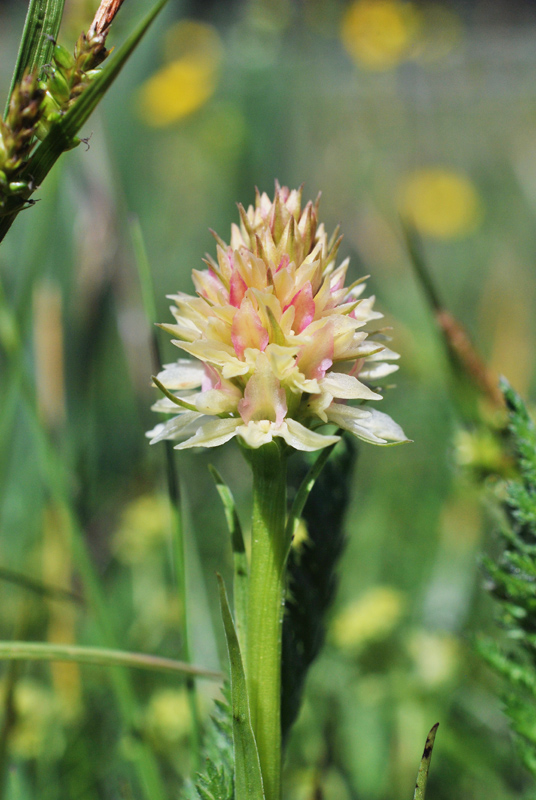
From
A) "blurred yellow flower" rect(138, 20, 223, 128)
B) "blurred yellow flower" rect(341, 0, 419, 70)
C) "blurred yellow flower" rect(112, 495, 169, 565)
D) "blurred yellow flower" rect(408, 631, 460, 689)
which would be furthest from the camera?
"blurred yellow flower" rect(341, 0, 419, 70)

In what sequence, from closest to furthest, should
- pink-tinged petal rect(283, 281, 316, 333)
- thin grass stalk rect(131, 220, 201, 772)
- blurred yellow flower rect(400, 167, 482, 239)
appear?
pink-tinged petal rect(283, 281, 316, 333) < thin grass stalk rect(131, 220, 201, 772) < blurred yellow flower rect(400, 167, 482, 239)

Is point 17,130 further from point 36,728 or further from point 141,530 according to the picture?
point 141,530

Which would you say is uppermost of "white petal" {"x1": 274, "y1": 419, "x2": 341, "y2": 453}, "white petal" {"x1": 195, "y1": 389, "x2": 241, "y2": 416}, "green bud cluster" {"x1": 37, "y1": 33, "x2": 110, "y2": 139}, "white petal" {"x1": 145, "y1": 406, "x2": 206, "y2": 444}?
"green bud cluster" {"x1": 37, "y1": 33, "x2": 110, "y2": 139}

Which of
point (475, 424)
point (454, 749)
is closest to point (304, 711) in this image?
point (454, 749)

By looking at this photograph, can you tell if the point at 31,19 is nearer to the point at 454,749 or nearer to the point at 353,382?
the point at 353,382

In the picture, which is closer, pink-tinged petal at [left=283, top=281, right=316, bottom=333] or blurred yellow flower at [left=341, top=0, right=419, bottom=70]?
pink-tinged petal at [left=283, top=281, right=316, bottom=333]

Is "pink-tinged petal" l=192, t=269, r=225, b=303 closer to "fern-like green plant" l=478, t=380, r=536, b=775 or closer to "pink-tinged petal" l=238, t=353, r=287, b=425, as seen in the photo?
→ "pink-tinged petal" l=238, t=353, r=287, b=425

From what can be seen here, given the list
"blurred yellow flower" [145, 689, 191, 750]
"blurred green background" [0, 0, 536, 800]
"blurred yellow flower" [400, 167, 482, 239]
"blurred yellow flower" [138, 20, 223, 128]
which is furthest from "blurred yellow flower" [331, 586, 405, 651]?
"blurred yellow flower" [138, 20, 223, 128]
